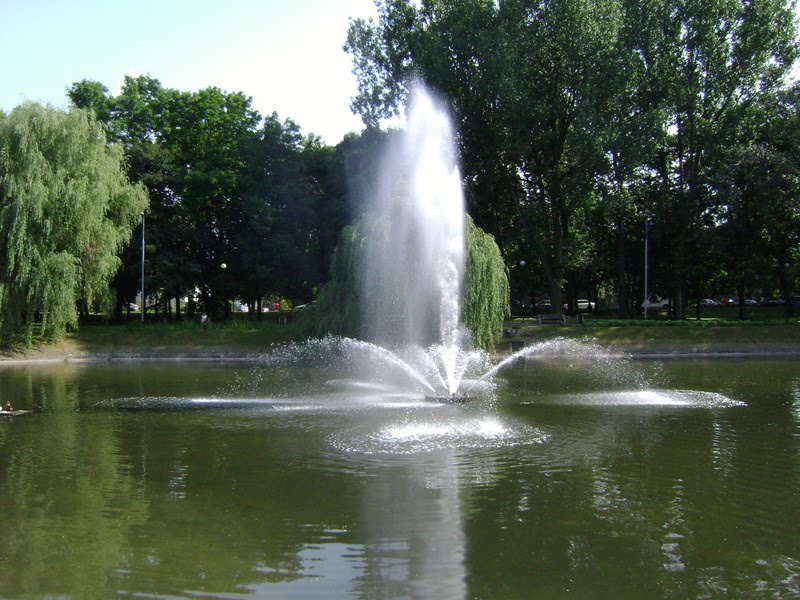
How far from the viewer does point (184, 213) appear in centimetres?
4541

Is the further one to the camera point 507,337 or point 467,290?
point 507,337

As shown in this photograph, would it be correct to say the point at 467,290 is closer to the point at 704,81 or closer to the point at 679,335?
the point at 679,335

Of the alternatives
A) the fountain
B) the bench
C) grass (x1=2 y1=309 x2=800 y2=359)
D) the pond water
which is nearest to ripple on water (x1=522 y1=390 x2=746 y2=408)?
the pond water

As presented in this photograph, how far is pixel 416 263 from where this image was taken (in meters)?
29.0

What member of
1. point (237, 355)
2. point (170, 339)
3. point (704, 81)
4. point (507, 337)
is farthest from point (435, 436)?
point (704, 81)

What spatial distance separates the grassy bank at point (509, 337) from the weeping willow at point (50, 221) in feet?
7.20

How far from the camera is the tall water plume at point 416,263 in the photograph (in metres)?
28.6

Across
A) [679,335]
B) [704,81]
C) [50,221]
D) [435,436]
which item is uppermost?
[704,81]

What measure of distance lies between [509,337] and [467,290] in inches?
305

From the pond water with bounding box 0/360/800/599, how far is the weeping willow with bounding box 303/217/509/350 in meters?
12.2

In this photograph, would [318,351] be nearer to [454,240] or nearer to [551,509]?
[454,240]

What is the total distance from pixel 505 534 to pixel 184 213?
132 ft

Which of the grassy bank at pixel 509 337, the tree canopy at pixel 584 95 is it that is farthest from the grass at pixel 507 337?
the tree canopy at pixel 584 95

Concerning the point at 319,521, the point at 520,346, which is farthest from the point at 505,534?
the point at 520,346
